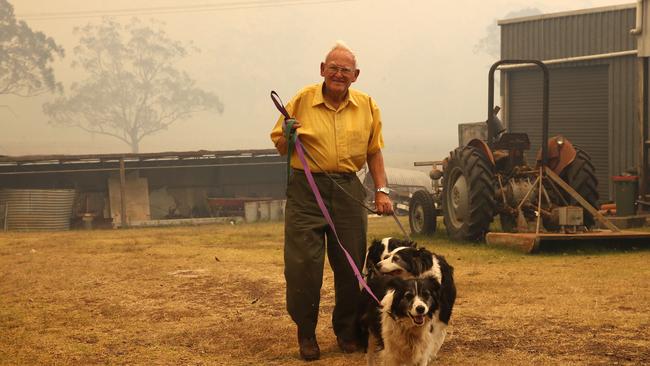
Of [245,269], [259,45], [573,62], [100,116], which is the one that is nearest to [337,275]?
[245,269]

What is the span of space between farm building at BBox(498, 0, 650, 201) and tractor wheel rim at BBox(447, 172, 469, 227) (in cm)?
529

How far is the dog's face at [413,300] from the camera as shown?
484 centimetres

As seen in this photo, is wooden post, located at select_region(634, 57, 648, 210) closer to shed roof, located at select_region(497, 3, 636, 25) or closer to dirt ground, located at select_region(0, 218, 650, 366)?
shed roof, located at select_region(497, 3, 636, 25)

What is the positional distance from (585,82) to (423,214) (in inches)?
285

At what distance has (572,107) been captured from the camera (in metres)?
19.7

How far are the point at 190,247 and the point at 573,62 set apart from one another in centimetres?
1005

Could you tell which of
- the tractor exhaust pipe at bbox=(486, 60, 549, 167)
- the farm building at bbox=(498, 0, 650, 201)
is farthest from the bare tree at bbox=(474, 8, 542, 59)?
the tractor exhaust pipe at bbox=(486, 60, 549, 167)

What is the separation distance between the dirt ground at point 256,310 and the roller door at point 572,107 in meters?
7.76

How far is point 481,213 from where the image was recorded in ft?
40.3

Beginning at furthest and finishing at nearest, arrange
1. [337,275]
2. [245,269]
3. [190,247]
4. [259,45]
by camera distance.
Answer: [259,45]
[190,247]
[245,269]
[337,275]

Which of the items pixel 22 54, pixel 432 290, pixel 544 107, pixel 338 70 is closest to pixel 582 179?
pixel 544 107

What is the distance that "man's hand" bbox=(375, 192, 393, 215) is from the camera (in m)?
5.83

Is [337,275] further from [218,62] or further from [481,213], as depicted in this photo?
[218,62]

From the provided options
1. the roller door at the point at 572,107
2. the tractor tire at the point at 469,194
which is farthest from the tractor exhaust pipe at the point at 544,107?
the roller door at the point at 572,107
